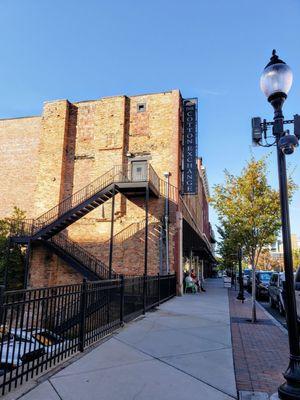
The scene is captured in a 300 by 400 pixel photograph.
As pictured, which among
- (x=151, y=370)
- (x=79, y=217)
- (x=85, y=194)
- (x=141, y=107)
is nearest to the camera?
(x=151, y=370)

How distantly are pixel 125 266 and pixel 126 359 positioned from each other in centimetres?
1419

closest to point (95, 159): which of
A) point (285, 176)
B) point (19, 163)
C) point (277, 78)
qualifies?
point (19, 163)

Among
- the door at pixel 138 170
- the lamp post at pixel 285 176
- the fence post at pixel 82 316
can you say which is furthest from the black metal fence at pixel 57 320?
the door at pixel 138 170

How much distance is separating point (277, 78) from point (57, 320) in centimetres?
516

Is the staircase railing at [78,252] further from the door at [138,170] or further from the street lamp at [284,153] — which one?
the street lamp at [284,153]

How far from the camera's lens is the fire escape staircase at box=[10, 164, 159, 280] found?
17891 millimetres

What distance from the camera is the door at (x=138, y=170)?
20578 millimetres

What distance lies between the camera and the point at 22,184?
23.5 metres

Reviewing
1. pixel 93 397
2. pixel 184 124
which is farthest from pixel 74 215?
pixel 93 397

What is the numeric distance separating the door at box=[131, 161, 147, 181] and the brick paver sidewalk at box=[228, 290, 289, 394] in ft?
37.9

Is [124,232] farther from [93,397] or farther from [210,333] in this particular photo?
[93,397]

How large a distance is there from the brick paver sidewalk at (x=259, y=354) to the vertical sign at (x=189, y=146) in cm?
1122

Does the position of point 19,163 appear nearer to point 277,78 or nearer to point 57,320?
point 57,320

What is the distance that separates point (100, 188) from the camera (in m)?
20.4
